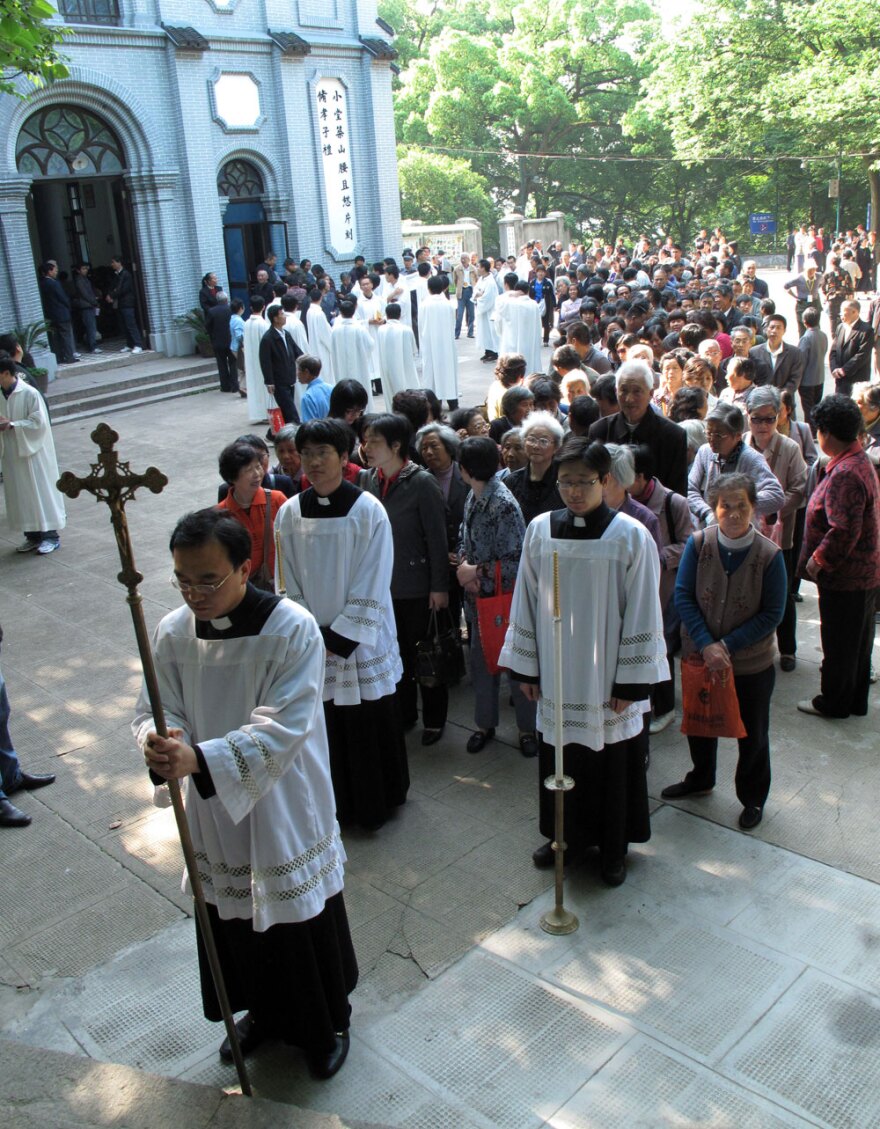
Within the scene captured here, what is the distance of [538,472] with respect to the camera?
216 inches

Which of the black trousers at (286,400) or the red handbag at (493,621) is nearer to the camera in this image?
the red handbag at (493,621)

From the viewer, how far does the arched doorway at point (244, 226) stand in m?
20.6

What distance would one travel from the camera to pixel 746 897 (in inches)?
169

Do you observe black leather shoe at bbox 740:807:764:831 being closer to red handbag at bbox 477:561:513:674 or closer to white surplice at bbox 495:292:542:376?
red handbag at bbox 477:561:513:674

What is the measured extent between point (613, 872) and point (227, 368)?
47.8 feet

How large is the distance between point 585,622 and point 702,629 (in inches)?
29.3

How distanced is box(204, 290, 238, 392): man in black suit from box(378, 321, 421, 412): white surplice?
356 cm

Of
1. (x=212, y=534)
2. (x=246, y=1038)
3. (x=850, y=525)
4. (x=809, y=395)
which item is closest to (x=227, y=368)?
(x=809, y=395)

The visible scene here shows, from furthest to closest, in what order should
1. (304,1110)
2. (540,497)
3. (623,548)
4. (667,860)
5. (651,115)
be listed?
(651,115) < (540,497) < (667,860) < (623,548) < (304,1110)

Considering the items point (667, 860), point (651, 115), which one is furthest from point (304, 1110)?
point (651, 115)

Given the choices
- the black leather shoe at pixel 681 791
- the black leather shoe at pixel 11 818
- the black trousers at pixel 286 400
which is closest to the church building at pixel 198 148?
the black trousers at pixel 286 400

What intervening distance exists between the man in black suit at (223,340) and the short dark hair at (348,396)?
10.1 m

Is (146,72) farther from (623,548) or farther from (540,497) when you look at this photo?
(623,548)

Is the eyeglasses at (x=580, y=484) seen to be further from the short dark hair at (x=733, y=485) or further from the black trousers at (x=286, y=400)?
the black trousers at (x=286, y=400)
